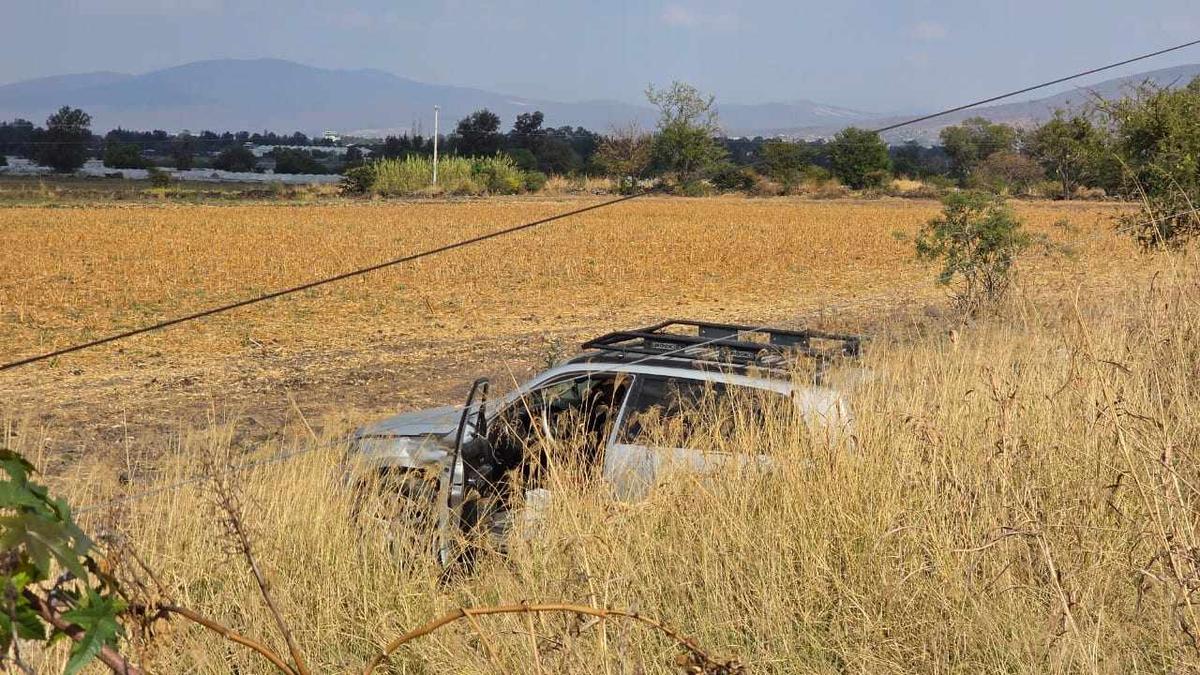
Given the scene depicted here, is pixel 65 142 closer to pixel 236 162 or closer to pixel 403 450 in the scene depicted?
pixel 236 162

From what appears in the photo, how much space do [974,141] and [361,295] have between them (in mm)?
102194

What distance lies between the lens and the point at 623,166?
89.7m

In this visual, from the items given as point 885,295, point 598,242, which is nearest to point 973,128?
point 598,242

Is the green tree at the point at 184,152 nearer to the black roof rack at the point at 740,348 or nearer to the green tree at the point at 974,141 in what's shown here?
the green tree at the point at 974,141

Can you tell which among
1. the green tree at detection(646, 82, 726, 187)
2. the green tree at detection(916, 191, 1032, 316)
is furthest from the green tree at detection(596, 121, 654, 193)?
Answer: the green tree at detection(916, 191, 1032, 316)

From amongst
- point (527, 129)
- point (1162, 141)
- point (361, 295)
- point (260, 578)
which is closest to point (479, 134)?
point (527, 129)

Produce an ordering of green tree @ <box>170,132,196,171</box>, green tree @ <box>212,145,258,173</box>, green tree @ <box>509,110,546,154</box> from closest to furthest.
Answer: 1. green tree @ <box>170,132,196,171</box>
2. green tree @ <box>212,145,258,173</box>
3. green tree @ <box>509,110,546,154</box>

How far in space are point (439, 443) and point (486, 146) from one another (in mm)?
114108

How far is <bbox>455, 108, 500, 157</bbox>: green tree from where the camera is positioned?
116938 mm

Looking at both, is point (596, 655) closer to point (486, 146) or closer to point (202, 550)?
point (202, 550)

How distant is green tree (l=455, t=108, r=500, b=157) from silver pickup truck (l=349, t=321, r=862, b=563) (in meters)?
106

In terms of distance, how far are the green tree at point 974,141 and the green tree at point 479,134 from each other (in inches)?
1705

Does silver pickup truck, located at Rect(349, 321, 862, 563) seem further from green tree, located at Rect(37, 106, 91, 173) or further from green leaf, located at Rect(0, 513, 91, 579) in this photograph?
green tree, located at Rect(37, 106, 91, 173)

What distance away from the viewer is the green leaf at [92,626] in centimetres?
205
